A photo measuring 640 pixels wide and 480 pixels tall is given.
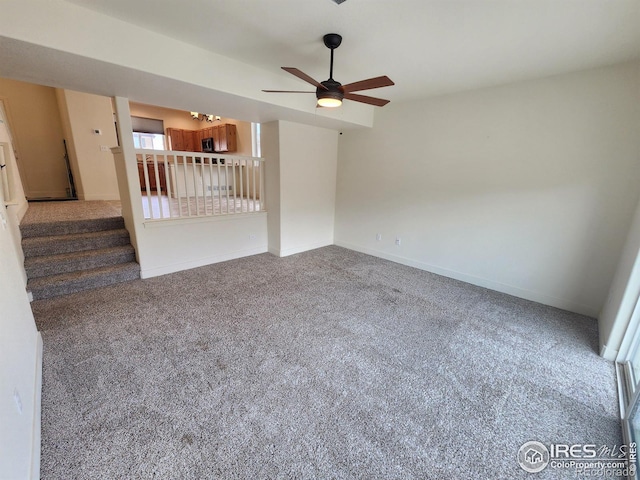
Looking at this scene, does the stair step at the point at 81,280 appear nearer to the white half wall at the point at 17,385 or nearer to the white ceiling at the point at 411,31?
the white half wall at the point at 17,385

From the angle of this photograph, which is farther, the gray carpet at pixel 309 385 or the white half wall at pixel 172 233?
the white half wall at pixel 172 233

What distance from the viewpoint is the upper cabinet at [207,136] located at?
803 cm

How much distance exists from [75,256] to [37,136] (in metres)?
4.20

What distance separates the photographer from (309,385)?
1.88m

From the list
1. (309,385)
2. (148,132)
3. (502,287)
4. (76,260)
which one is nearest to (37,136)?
(148,132)

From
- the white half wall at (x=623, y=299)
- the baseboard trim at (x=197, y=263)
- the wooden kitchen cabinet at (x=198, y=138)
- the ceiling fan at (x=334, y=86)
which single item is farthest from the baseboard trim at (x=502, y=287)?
the wooden kitchen cabinet at (x=198, y=138)

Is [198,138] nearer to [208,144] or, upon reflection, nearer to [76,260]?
[208,144]

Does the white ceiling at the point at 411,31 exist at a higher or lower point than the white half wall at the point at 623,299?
higher

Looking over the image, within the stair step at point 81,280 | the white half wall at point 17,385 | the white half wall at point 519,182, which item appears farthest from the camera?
the stair step at point 81,280

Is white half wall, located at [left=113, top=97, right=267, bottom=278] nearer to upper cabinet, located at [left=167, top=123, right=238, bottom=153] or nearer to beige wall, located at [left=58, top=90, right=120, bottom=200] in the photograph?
beige wall, located at [left=58, top=90, right=120, bottom=200]

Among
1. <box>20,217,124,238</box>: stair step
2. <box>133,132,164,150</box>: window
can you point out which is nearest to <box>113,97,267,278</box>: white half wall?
<box>20,217,124,238</box>: stair step

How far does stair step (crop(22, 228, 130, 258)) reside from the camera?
3.19 metres

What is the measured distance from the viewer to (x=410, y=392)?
6.06 feet

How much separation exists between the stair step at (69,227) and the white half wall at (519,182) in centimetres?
408
